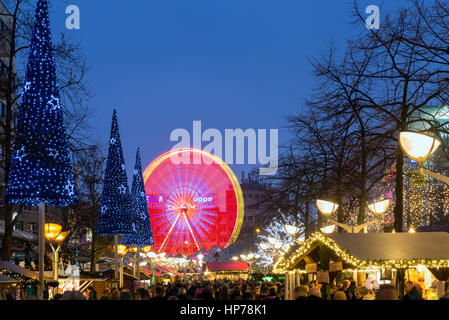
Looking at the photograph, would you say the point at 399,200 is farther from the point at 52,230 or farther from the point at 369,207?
the point at 52,230

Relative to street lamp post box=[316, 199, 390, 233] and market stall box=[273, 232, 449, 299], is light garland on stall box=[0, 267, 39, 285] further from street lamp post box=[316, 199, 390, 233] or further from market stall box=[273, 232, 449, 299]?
street lamp post box=[316, 199, 390, 233]

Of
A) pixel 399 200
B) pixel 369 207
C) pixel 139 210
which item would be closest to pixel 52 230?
pixel 369 207

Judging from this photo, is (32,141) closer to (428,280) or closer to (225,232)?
(428,280)

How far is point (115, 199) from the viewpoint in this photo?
33219 mm

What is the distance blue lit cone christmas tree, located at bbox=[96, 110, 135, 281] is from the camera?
1302 inches

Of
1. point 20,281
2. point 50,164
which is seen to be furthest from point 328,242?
point 20,281

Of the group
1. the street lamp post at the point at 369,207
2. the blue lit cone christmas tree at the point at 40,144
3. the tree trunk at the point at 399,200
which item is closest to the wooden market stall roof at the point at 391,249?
the tree trunk at the point at 399,200

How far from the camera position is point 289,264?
21188 mm

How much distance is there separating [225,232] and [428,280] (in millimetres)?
48461

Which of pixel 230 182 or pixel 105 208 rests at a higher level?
pixel 230 182

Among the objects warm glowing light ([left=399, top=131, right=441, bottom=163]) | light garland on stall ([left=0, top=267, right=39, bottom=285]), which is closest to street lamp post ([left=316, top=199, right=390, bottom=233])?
light garland on stall ([left=0, top=267, right=39, bottom=285])

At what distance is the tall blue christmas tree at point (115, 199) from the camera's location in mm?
33062

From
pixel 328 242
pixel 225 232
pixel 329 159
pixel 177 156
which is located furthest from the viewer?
pixel 225 232

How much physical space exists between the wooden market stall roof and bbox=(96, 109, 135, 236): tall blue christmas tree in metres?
18.3
